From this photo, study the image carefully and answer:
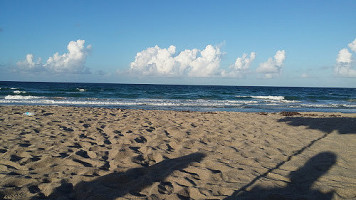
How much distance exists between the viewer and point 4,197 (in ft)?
9.71

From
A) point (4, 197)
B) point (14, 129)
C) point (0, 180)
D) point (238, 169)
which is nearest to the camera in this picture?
point (4, 197)

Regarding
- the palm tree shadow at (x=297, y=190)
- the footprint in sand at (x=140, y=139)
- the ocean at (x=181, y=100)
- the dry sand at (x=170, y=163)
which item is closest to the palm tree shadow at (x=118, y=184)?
the dry sand at (x=170, y=163)

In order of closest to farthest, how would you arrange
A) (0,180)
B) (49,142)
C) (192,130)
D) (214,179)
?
(0,180) < (214,179) < (49,142) < (192,130)

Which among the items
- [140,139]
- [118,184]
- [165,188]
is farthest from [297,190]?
[140,139]

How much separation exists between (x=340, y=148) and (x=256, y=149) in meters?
2.08

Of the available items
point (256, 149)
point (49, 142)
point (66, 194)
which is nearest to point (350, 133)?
point (256, 149)

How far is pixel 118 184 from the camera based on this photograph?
11.3 feet

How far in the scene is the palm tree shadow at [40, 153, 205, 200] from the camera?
10.1 feet

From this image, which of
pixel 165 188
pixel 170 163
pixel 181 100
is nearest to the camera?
pixel 165 188

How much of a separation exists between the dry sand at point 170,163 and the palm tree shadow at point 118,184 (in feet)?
0.04

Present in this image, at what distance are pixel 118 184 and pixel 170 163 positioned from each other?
1160mm

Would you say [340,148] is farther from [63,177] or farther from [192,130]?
[63,177]

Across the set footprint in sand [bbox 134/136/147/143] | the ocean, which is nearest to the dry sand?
footprint in sand [bbox 134/136/147/143]

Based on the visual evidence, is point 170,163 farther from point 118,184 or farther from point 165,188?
point 118,184
